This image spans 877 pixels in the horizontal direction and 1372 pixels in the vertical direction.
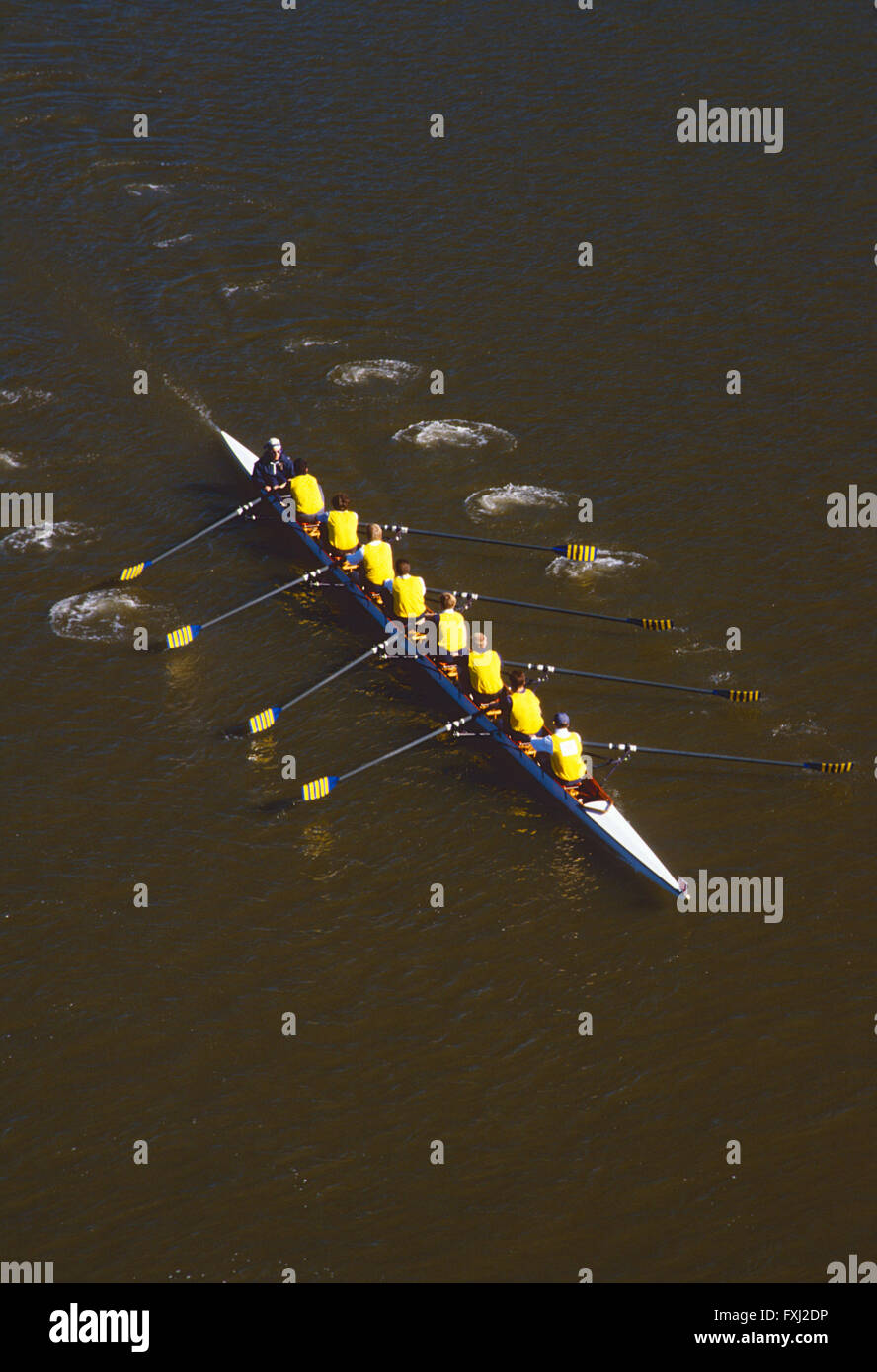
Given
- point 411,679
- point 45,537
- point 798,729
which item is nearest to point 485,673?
point 411,679

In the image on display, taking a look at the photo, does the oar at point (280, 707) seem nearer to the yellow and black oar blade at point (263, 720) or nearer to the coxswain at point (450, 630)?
the yellow and black oar blade at point (263, 720)

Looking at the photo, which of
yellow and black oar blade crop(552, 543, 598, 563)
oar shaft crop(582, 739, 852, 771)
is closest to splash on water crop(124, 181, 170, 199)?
yellow and black oar blade crop(552, 543, 598, 563)

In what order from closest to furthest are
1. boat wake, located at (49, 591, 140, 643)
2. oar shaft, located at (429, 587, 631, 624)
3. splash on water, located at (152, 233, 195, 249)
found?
oar shaft, located at (429, 587, 631, 624) → boat wake, located at (49, 591, 140, 643) → splash on water, located at (152, 233, 195, 249)

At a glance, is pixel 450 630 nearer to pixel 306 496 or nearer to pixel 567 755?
pixel 567 755

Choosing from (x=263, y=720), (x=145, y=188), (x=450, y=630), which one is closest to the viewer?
(x=263, y=720)

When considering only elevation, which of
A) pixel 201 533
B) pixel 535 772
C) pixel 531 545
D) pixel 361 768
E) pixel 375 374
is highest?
pixel 375 374

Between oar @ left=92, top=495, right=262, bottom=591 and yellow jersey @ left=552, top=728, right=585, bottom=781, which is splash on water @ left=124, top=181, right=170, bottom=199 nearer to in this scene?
oar @ left=92, top=495, right=262, bottom=591

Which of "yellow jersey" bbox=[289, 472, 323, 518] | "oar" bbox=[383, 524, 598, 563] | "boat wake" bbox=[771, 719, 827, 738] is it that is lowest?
"boat wake" bbox=[771, 719, 827, 738]
